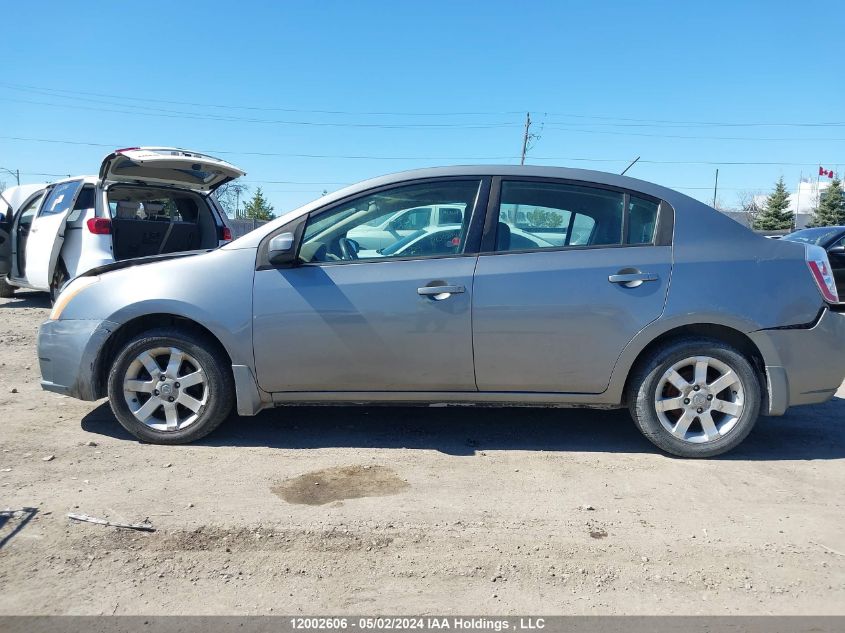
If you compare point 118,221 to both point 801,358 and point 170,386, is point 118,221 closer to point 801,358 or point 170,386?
point 170,386

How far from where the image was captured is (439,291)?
3.84 meters

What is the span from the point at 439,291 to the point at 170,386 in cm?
180

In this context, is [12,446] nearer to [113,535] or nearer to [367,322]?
[113,535]

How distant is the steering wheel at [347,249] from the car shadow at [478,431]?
1222mm

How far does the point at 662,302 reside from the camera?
12.5ft

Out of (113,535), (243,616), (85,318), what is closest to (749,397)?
(243,616)

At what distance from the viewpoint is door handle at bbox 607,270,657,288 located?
3.83 m

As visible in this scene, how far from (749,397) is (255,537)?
294cm

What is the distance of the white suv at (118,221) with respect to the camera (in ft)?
24.1

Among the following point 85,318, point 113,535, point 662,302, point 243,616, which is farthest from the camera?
point 85,318

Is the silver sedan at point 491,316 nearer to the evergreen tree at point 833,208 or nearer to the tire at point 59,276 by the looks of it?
the tire at point 59,276

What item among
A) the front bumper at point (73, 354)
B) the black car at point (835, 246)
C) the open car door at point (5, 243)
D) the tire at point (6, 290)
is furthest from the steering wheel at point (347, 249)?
the black car at point (835, 246)

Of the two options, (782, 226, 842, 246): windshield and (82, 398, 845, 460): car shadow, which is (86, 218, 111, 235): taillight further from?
(782, 226, 842, 246): windshield

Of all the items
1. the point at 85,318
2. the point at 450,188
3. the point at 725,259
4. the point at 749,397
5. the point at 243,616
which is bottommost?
the point at 243,616
